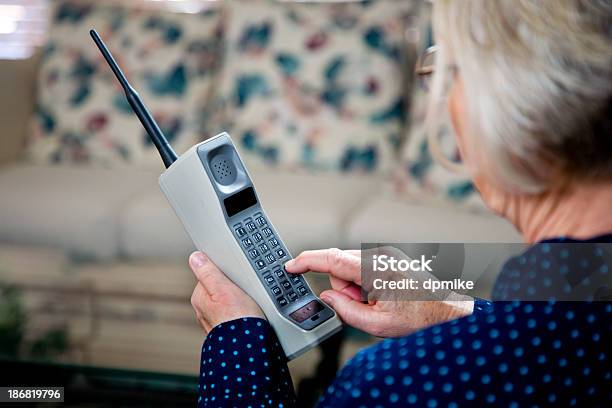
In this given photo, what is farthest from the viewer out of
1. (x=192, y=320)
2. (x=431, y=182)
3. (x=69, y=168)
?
(x=69, y=168)

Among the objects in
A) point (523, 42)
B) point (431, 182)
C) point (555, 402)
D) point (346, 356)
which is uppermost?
point (523, 42)

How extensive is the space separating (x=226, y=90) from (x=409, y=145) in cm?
56

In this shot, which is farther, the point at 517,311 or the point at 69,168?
the point at 69,168

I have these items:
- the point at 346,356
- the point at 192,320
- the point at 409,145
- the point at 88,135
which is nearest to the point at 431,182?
the point at 409,145

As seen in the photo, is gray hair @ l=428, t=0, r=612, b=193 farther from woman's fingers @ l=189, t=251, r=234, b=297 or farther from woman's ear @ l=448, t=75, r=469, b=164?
woman's fingers @ l=189, t=251, r=234, b=297

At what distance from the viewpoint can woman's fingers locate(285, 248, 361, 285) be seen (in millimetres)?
756

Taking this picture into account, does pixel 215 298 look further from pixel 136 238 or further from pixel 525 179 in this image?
pixel 136 238

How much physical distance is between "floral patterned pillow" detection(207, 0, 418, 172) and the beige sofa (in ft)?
0.29

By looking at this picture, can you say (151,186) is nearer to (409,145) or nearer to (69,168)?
(69,168)

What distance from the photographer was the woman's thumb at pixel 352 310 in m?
0.77

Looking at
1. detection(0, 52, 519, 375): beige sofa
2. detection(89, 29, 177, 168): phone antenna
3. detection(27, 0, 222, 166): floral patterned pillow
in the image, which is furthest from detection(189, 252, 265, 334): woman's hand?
detection(27, 0, 222, 166): floral patterned pillow

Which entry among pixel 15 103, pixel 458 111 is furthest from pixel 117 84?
pixel 458 111

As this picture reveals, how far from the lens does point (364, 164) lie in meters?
2.03

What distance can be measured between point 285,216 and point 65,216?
55cm
